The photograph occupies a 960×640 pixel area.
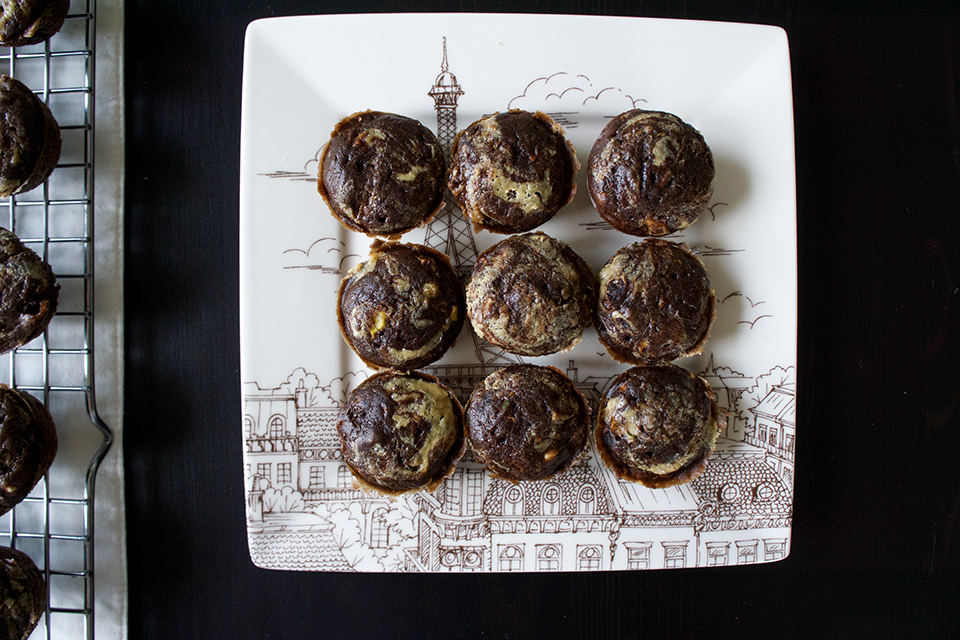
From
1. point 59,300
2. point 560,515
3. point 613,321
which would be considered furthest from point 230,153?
point 560,515

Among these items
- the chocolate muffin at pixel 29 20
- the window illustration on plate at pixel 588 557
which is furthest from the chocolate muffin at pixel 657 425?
the chocolate muffin at pixel 29 20

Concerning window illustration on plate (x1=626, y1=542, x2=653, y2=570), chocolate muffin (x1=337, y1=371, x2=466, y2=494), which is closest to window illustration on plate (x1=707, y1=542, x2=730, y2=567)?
window illustration on plate (x1=626, y1=542, x2=653, y2=570)

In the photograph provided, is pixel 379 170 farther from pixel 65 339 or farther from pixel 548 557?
pixel 548 557

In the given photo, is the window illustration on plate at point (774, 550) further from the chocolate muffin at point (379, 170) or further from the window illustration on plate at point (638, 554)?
the chocolate muffin at point (379, 170)

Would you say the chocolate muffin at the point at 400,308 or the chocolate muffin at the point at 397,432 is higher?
the chocolate muffin at the point at 400,308

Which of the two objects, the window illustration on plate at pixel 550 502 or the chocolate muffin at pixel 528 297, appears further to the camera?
the window illustration on plate at pixel 550 502

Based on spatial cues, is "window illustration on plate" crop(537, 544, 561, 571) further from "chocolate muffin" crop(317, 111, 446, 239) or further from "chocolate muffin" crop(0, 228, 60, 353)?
"chocolate muffin" crop(0, 228, 60, 353)

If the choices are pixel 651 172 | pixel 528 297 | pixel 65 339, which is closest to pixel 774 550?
pixel 528 297
